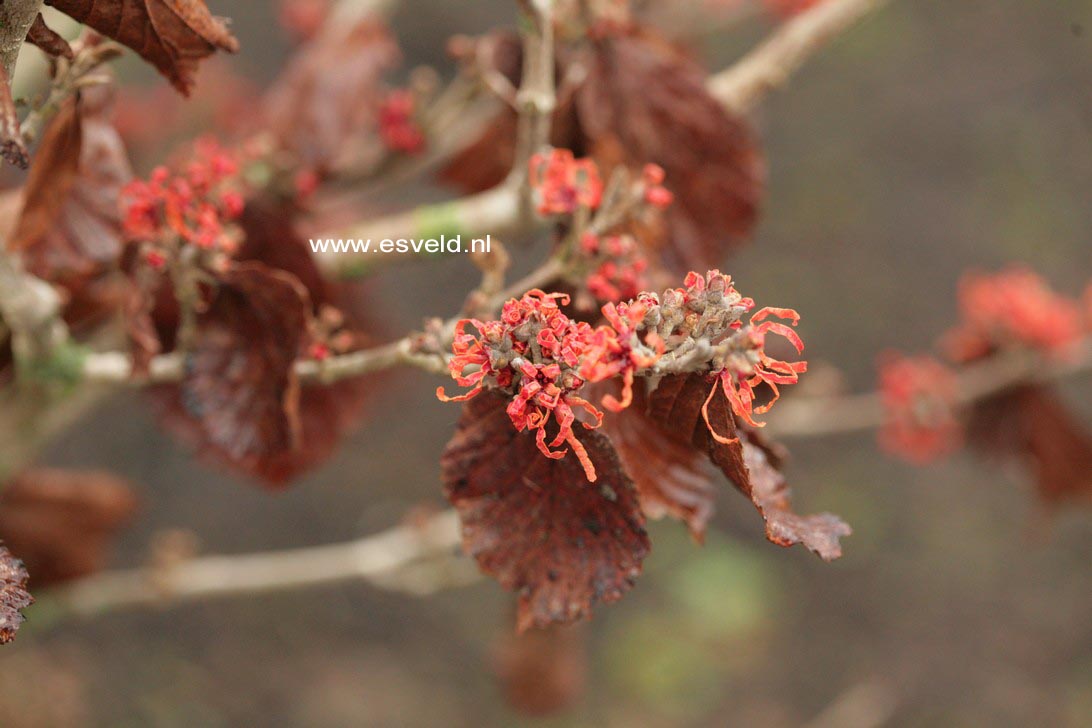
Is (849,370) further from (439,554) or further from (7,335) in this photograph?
(7,335)

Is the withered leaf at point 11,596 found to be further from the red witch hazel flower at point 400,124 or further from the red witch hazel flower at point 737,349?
the red witch hazel flower at point 400,124

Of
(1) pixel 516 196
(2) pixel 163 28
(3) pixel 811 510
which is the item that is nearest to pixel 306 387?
(1) pixel 516 196

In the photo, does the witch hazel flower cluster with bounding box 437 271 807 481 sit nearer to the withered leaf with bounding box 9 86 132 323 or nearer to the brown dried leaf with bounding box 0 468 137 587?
the withered leaf with bounding box 9 86 132 323

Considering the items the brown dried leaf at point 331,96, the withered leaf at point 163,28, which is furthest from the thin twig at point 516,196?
the withered leaf at point 163,28

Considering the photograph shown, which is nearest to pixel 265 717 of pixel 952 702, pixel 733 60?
pixel 952 702

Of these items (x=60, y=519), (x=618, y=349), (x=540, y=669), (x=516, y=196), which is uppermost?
(x=618, y=349)

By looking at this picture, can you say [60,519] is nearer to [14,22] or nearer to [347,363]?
[347,363]
